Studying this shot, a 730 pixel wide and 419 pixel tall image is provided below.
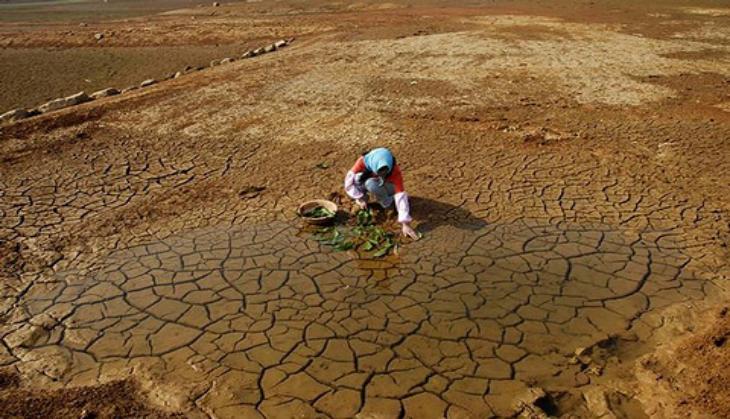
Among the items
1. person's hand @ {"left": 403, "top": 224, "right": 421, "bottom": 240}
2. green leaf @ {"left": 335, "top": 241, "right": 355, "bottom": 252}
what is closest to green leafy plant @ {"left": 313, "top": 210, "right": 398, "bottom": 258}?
green leaf @ {"left": 335, "top": 241, "right": 355, "bottom": 252}

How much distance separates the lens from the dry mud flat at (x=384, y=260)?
3770 millimetres

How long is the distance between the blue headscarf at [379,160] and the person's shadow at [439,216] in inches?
28.0

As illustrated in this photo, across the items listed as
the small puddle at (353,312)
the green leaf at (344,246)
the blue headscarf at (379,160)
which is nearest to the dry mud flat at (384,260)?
the small puddle at (353,312)

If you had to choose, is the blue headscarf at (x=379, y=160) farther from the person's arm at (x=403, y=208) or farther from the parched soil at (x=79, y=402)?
the parched soil at (x=79, y=402)

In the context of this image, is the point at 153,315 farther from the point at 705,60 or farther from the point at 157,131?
the point at 705,60

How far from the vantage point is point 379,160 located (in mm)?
5500

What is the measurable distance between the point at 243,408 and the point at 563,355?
221cm

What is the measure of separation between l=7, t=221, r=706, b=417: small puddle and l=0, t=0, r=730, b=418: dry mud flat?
20 mm

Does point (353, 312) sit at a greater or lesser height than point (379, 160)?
lesser

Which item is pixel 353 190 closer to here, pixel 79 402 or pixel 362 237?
pixel 362 237

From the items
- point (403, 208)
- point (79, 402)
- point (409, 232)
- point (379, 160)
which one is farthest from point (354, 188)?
point (79, 402)

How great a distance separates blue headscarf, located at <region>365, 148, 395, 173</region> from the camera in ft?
17.9

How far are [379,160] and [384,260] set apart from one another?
0.98 meters

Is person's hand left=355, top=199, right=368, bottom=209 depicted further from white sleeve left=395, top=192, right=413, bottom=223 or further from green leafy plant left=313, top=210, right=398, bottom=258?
white sleeve left=395, top=192, right=413, bottom=223
